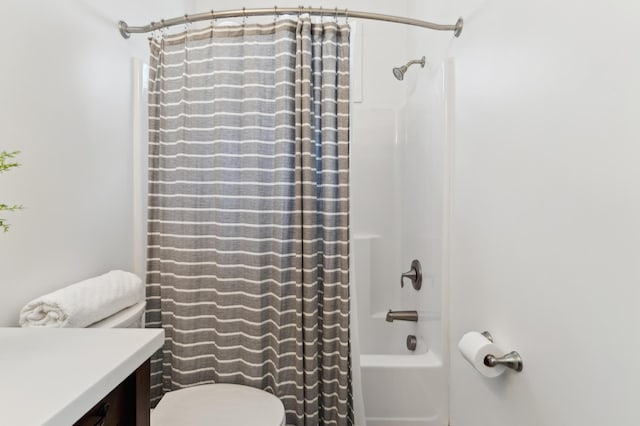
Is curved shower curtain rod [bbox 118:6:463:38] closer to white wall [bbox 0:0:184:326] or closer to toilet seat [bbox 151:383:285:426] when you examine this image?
white wall [bbox 0:0:184:326]

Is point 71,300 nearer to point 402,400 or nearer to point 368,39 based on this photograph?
point 402,400

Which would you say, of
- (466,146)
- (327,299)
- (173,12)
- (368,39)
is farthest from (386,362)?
(173,12)

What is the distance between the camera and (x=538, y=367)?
2.77ft

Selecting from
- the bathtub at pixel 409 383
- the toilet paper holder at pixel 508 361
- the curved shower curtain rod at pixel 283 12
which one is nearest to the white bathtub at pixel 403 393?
the bathtub at pixel 409 383

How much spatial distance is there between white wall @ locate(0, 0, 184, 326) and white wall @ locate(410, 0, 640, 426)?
1336 mm

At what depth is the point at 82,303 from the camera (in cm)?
97

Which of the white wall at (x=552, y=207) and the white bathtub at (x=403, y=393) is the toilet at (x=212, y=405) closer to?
the white bathtub at (x=403, y=393)

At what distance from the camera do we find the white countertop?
44cm

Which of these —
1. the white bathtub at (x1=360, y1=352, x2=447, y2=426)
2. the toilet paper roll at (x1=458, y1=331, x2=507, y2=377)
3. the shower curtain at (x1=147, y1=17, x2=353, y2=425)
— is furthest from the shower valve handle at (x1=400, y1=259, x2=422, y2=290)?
the toilet paper roll at (x1=458, y1=331, x2=507, y2=377)

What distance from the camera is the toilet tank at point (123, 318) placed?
1043 millimetres

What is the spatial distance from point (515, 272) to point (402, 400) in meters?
0.75

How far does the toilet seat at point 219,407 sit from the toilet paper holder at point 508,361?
64cm

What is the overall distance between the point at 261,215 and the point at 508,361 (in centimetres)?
89

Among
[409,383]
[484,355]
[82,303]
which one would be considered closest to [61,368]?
[82,303]
